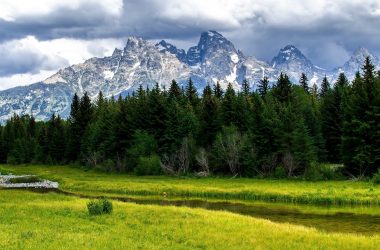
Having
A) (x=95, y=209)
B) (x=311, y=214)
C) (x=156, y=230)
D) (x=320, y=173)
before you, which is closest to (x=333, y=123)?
(x=320, y=173)

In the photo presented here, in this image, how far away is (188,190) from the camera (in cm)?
6250

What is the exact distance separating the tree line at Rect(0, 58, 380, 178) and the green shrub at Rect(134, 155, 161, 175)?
0.18 meters

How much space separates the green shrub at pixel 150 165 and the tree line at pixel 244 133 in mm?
183

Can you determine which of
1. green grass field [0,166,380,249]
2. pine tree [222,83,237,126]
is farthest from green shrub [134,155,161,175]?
green grass field [0,166,380,249]

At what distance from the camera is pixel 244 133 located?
83438 millimetres

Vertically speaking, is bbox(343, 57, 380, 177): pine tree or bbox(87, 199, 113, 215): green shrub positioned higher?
bbox(343, 57, 380, 177): pine tree

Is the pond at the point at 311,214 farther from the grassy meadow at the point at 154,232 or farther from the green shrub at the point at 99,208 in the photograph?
the green shrub at the point at 99,208

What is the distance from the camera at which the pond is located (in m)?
34.7

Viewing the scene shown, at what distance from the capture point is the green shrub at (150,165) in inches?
3509

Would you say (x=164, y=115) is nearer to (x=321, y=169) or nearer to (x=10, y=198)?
(x=321, y=169)

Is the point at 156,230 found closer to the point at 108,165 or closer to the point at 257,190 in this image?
the point at 257,190

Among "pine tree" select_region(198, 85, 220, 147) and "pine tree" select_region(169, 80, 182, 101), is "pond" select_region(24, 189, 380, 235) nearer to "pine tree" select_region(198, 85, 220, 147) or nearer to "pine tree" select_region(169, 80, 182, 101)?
"pine tree" select_region(198, 85, 220, 147)

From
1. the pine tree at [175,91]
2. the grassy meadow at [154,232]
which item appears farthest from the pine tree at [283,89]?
the grassy meadow at [154,232]

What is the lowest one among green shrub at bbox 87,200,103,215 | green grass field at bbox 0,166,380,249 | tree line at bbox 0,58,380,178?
green grass field at bbox 0,166,380,249
